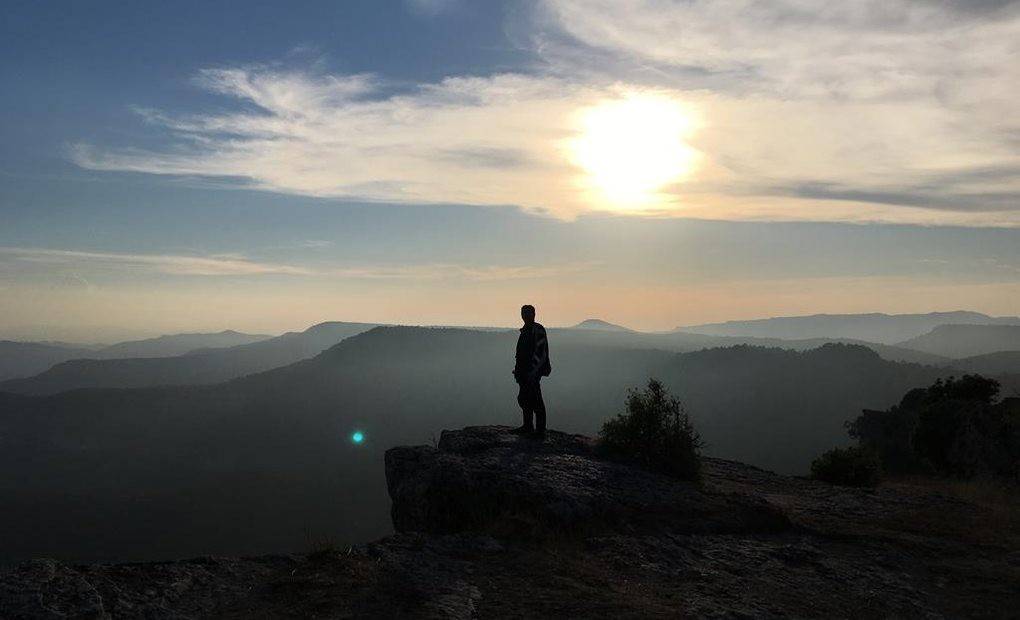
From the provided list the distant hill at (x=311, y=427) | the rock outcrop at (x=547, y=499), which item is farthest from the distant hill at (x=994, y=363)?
the rock outcrop at (x=547, y=499)

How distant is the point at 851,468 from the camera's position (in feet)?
46.8

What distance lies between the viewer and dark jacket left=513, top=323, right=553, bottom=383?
1127 centimetres

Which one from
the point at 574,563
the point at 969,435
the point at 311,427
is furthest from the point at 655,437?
the point at 311,427

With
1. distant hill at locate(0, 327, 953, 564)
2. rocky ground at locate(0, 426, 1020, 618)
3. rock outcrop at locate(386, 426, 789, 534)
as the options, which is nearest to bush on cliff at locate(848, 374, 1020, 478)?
rocky ground at locate(0, 426, 1020, 618)

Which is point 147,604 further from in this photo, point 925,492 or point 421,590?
point 925,492

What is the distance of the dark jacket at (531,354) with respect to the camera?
11273 mm

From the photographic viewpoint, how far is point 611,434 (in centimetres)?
1142

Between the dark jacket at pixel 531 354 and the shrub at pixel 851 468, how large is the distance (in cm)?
828

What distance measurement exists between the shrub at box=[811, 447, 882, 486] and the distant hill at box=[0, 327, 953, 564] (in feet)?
232

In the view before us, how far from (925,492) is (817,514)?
423 centimetres

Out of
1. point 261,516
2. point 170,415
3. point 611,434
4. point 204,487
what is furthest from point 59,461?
point 611,434

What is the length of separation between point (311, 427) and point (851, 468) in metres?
141

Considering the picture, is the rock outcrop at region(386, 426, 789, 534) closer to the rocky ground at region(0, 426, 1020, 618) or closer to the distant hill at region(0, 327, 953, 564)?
the rocky ground at region(0, 426, 1020, 618)

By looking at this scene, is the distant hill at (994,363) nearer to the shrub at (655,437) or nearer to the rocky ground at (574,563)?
the shrub at (655,437)
